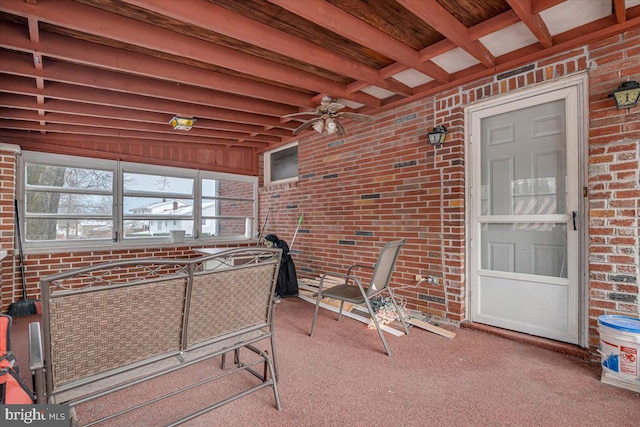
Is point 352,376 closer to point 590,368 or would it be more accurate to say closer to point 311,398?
point 311,398

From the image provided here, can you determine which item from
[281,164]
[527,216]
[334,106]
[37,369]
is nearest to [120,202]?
[281,164]

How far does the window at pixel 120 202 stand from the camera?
4285 mm

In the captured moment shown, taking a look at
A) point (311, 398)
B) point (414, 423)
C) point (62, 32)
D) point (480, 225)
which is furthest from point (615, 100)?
point (62, 32)

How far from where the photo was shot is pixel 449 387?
6.95 ft

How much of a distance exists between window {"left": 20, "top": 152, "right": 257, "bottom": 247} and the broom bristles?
2.64 ft

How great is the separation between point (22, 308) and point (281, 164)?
4.25 m

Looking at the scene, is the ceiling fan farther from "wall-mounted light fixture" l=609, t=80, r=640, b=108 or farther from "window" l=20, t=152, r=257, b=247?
"window" l=20, t=152, r=257, b=247

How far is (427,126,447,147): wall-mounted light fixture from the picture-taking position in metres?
3.28

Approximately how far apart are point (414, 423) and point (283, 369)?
1.05m

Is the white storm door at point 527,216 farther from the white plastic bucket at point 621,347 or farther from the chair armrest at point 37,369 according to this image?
the chair armrest at point 37,369

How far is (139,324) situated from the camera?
1505 mm

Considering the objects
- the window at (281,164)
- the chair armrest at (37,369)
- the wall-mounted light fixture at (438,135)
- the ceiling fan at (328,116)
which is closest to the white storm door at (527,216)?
the wall-mounted light fixture at (438,135)

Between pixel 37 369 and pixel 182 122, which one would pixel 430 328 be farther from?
pixel 182 122

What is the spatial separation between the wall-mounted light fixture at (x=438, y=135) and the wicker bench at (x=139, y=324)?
7.54ft
